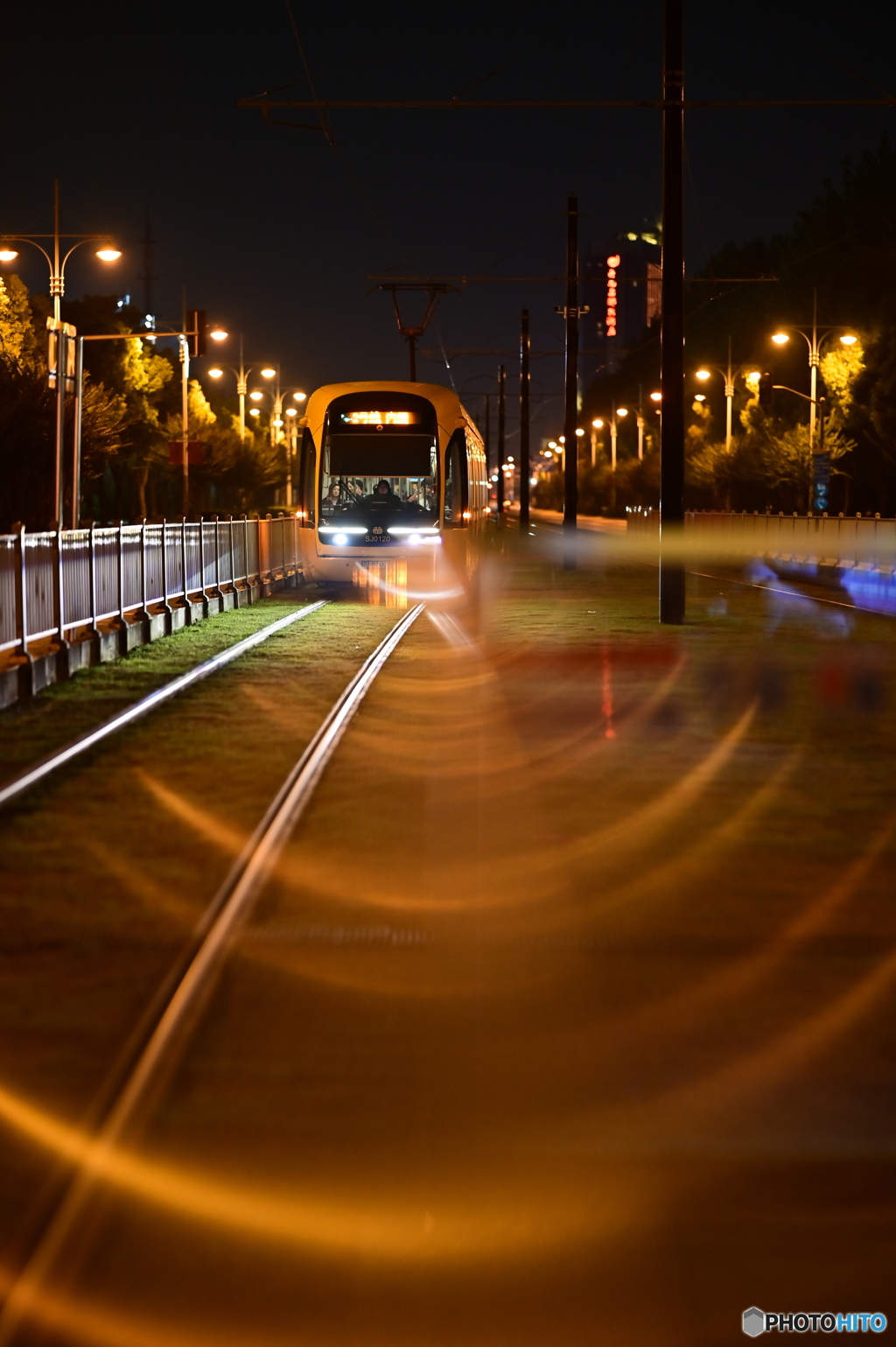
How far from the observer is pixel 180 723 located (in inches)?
591

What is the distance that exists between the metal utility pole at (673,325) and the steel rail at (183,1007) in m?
13.6

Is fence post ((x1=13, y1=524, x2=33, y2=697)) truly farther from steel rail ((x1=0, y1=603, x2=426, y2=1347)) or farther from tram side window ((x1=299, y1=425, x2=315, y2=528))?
tram side window ((x1=299, y1=425, x2=315, y2=528))

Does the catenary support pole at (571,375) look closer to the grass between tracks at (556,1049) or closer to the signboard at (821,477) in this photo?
the signboard at (821,477)

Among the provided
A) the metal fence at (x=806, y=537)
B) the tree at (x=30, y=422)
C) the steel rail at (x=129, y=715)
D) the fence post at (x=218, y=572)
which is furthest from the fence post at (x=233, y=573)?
the tree at (x=30, y=422)

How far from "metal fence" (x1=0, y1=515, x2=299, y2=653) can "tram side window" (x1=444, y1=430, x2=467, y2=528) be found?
3.63 meters

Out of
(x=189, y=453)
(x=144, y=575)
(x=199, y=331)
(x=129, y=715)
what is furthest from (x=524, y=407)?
(x=129, y=715)

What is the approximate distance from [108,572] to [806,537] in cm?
3144

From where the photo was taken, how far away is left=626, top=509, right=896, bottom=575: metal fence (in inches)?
1656

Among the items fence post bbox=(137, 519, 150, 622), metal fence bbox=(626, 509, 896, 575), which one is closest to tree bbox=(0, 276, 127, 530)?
metal fence bbox=(626, 509, 896, 575)

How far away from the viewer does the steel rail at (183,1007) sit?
418 centimetres

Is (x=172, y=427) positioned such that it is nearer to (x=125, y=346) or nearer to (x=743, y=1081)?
(x=125, y=346)

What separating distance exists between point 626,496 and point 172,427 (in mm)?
63999

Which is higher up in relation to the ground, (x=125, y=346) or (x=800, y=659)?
(x=125, y=346)

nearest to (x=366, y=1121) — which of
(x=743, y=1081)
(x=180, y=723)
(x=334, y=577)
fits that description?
(x=743, y=1081)
